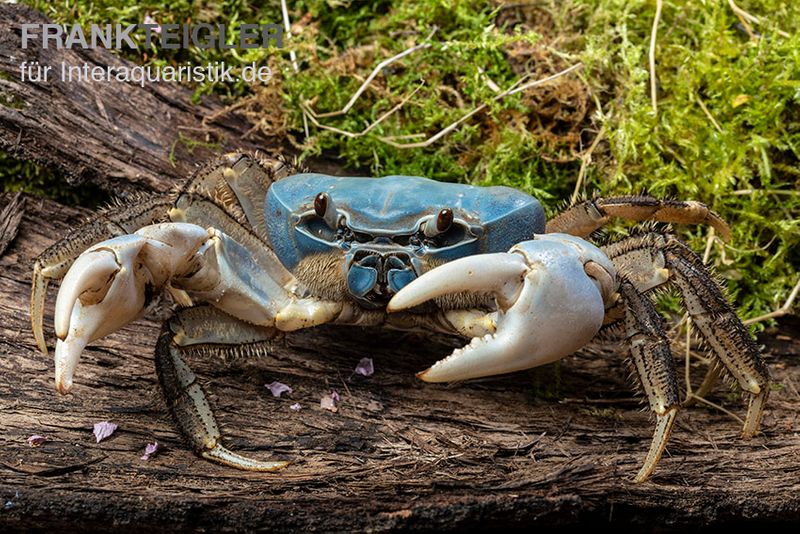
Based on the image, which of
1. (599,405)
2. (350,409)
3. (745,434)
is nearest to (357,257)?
(350,409)

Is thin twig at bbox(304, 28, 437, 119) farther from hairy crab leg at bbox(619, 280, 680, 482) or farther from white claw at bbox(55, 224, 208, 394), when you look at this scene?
hairy crab leg at bbox(619, 280, 680, 482)

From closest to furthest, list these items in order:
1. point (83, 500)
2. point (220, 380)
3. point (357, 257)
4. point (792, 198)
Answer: point (83, 500) < point (357, 257) < point (220, 380) < point (792, 198)

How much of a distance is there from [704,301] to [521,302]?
788 mm

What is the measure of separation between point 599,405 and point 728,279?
38.4 inches

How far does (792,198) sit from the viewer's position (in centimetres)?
340

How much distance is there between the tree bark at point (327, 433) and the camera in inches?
86.7

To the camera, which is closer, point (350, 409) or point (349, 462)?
point (349, 462)

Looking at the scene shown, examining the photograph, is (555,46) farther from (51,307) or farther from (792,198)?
(51,307)

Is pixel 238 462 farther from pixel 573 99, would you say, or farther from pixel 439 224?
pixel 573 99

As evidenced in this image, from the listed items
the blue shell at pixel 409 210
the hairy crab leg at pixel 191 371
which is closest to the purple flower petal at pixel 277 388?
the hairy crab leg at pixel 191 371

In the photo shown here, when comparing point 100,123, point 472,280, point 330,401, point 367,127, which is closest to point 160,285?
point 330,401

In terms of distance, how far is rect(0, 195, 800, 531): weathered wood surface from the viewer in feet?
7.19

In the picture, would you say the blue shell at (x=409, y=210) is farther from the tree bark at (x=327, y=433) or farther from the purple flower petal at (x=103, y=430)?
the purple flower petal at (x=103, y=430)

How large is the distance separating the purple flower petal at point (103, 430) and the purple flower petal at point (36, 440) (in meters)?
0.13
